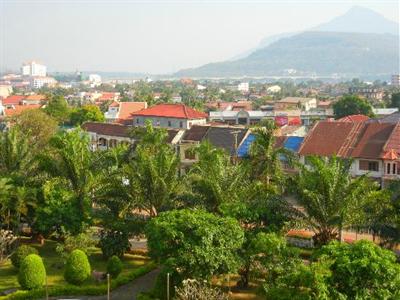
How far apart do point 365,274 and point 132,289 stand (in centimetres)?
1064

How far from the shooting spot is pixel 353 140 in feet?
141

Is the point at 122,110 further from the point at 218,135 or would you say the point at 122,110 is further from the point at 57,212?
the point at 57,212

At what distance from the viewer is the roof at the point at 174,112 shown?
6142 cm

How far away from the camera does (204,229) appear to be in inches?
802

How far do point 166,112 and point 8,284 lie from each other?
132 ft

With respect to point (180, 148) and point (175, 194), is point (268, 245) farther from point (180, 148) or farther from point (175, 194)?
point (180, 148)

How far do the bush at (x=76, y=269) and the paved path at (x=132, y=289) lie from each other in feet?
3.03

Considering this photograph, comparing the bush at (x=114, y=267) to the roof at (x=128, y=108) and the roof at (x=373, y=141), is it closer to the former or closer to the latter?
the roof at (x=373, y=141)

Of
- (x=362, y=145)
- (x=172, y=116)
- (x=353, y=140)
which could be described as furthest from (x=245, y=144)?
(x=172, y=116)

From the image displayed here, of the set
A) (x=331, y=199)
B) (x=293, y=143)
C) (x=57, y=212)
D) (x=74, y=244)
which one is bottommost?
(x=74, y=244)

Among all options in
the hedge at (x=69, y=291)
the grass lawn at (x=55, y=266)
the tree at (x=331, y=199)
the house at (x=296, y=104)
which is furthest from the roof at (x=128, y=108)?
the tree at (x=331, y=199)

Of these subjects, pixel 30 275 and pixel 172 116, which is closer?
pixel 30 275

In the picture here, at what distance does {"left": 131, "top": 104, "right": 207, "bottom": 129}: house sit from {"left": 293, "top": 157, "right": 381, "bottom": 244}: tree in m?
37.0

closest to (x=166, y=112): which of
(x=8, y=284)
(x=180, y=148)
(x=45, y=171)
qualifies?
(x=180, y=148)
